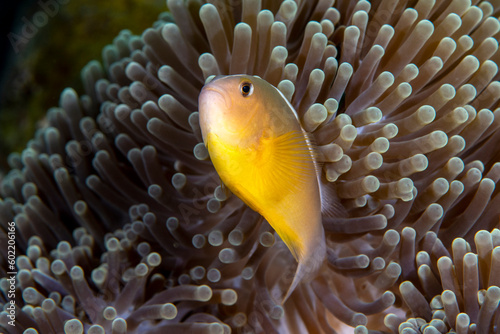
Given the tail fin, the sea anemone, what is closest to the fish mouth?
the sea anemone

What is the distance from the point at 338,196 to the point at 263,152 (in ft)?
1.38

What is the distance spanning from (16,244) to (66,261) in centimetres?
48

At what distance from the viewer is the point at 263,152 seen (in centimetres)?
109

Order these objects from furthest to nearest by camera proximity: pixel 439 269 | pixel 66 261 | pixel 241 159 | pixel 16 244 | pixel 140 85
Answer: pixel 16 244, pixel 140 85, pixel 66 261, pixel 439 269, pixel 241 159

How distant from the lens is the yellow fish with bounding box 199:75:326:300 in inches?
40.5

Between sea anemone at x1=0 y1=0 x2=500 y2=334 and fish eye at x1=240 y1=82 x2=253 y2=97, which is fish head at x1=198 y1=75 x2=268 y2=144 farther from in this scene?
sea anemone at x1=0 y1=0 x2=500 y2=334

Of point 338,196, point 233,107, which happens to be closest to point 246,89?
point 233,107

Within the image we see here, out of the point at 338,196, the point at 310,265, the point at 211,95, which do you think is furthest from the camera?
the point at 338,196

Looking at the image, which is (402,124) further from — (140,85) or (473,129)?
(140,85)

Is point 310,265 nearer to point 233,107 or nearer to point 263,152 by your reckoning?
point 263,152

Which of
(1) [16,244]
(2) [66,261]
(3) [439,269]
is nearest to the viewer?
(3) [439,269]

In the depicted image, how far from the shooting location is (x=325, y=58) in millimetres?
1558

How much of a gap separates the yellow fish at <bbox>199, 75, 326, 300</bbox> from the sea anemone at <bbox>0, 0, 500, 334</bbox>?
194mm

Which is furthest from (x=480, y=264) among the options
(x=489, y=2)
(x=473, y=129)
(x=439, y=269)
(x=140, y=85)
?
(x=140, y=85)
